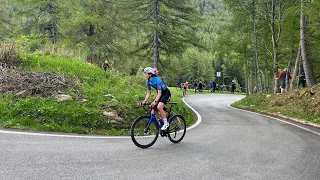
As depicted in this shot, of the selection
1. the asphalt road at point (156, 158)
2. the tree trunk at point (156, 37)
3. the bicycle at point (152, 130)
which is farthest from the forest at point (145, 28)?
the asphalt road at point (156, 158)

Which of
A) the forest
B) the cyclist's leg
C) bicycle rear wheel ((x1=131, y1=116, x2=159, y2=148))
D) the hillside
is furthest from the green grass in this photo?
the forest

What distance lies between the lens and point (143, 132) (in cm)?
711

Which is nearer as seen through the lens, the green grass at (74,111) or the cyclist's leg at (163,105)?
the cyclist's leg at (163,105)

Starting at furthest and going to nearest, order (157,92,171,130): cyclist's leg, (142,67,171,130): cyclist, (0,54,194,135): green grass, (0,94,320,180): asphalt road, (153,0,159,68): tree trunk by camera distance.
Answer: (153,0,159,68): tree trunk < (0,54,194,135): green grass < (157,92,171,130): cyclist's leg < (142,67,171,130): cyclist < (0,94,320,180): asphalt road

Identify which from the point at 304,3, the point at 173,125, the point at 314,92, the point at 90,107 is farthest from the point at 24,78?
the point at 304,3

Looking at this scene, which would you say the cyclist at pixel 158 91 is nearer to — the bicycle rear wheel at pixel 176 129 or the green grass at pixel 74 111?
the bicycle rear wheel at pixel 176 129

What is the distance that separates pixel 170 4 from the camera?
78.3 feet

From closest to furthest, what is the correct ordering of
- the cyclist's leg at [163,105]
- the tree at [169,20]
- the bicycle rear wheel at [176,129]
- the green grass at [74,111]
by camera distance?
the cyclist's leg at [163,105] < the bicycle rear wheel at [176,129] < the green grass at [74,111] < the tree at [169,20]

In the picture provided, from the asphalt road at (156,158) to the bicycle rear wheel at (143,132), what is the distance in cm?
18

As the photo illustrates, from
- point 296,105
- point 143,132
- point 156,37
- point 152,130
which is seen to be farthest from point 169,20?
point 143,132

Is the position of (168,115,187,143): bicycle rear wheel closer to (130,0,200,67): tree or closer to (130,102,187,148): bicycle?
(130,102,187,148): bicycle

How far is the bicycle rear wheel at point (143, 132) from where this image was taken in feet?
22.3

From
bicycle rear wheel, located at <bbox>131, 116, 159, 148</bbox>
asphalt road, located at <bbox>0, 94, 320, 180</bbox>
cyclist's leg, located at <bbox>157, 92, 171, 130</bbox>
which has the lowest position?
asphalt road, located at <bbox>0, 94, 320, 180</bbox>

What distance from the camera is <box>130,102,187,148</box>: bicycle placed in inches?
269
